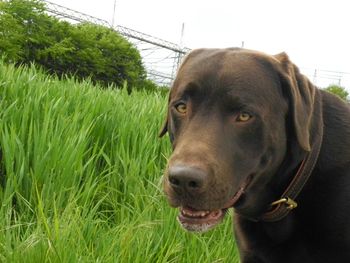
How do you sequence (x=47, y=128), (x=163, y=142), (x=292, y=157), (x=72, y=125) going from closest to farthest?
(x=292, y=157) < (x=47, y=128) < (x=72, y=125) < (x=163, y=142)

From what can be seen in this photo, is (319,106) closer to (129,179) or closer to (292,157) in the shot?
(292,157)

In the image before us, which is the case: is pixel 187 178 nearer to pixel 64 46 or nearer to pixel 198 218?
pixel 198 218

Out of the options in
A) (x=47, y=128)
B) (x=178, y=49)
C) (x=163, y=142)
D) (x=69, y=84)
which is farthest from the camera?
(x=178, y=49)

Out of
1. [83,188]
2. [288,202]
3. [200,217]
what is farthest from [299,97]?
[83,188]

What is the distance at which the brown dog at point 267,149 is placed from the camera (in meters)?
2.04

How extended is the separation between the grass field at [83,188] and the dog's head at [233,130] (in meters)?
0.53

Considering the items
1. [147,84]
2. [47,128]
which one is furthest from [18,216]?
[147,84]

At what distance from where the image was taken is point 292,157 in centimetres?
222

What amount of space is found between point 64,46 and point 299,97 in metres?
10.9

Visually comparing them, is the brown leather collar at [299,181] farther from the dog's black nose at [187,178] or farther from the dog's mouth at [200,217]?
the dog's black nose at [187,178]

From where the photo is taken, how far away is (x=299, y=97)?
2.17 m

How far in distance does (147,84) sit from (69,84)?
986 cm

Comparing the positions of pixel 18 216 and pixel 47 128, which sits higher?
pixel 47 128

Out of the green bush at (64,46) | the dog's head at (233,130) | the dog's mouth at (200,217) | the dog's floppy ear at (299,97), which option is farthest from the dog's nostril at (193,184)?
the green bush at (64,46)
